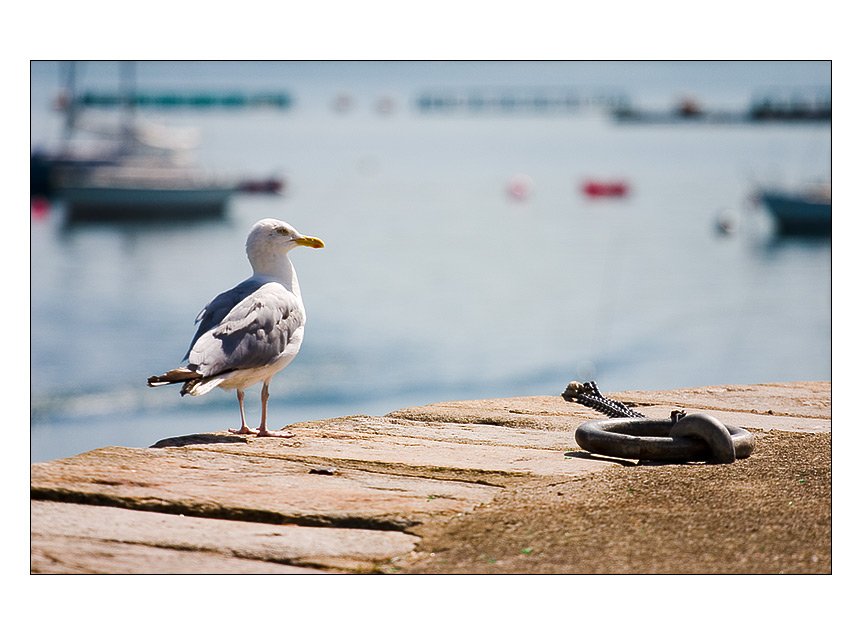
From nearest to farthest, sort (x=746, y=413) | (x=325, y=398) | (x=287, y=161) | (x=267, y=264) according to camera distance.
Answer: (x=267, y=264) → (x=746, y=413) → (x=325, y=398) → (x=287, y=161)

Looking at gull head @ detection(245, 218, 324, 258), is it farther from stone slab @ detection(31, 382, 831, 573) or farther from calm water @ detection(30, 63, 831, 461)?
calm water @ detection(30, 63, 831, 461)

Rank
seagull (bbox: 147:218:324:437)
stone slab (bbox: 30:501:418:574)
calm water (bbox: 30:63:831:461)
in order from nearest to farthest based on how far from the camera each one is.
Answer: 1. stone slab (bbox: 30:501:418:574)
2. seagull (bbox: 147:218:324:437)
3. calm water (bbox: 30:63:831:461)

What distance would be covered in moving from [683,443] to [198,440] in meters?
2.09

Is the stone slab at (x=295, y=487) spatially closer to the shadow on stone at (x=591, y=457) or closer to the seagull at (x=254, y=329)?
the shadow on stone at (x=591, y=457)

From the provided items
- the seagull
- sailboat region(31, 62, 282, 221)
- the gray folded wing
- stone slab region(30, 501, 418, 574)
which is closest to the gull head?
the seagull

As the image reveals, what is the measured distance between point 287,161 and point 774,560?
137 ft

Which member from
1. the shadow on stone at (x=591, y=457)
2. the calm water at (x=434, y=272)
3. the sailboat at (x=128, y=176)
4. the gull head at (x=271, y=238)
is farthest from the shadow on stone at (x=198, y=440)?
the sailboat at (x=128, y=176)

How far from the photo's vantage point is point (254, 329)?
4.63m

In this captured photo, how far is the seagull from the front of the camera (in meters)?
4.41

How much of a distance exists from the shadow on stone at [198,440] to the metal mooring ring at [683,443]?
154 centimetres

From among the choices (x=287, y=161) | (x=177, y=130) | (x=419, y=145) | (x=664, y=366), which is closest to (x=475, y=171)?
(x=419, y=145)

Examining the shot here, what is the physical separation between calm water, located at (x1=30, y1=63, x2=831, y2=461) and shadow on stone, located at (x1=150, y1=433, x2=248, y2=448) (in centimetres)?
372

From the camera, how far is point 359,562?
3273 millimetres

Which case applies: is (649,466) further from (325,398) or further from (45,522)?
(325,398)
